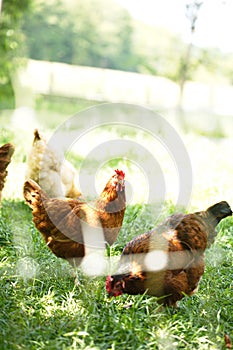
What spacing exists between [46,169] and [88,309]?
2075 millimetres

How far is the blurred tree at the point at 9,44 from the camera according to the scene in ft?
36.1

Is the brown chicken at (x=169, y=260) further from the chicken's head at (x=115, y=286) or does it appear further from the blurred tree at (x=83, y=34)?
the blurred tree at (x=83, y=34)

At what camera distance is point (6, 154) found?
3961 millimetres

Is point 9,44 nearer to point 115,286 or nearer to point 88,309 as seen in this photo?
point 88,309

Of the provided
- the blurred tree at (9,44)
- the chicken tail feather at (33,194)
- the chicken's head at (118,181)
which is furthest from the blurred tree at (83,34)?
the chicken's head at (118,181)

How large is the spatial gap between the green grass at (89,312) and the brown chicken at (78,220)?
293 mm

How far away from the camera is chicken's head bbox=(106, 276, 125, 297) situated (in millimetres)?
2975

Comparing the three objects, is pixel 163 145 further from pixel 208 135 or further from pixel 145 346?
pixel 145 346

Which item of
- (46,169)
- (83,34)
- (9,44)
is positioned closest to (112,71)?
(83,34)

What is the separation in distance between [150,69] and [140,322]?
1365 cm

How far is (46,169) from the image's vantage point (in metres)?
4.92

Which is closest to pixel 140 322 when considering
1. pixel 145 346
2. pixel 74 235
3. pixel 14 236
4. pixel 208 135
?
pixel 145 346

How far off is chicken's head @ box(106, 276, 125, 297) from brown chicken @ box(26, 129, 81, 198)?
2.01m

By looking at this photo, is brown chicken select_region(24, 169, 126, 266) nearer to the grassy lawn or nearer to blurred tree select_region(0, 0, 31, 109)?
the grassy lawn
